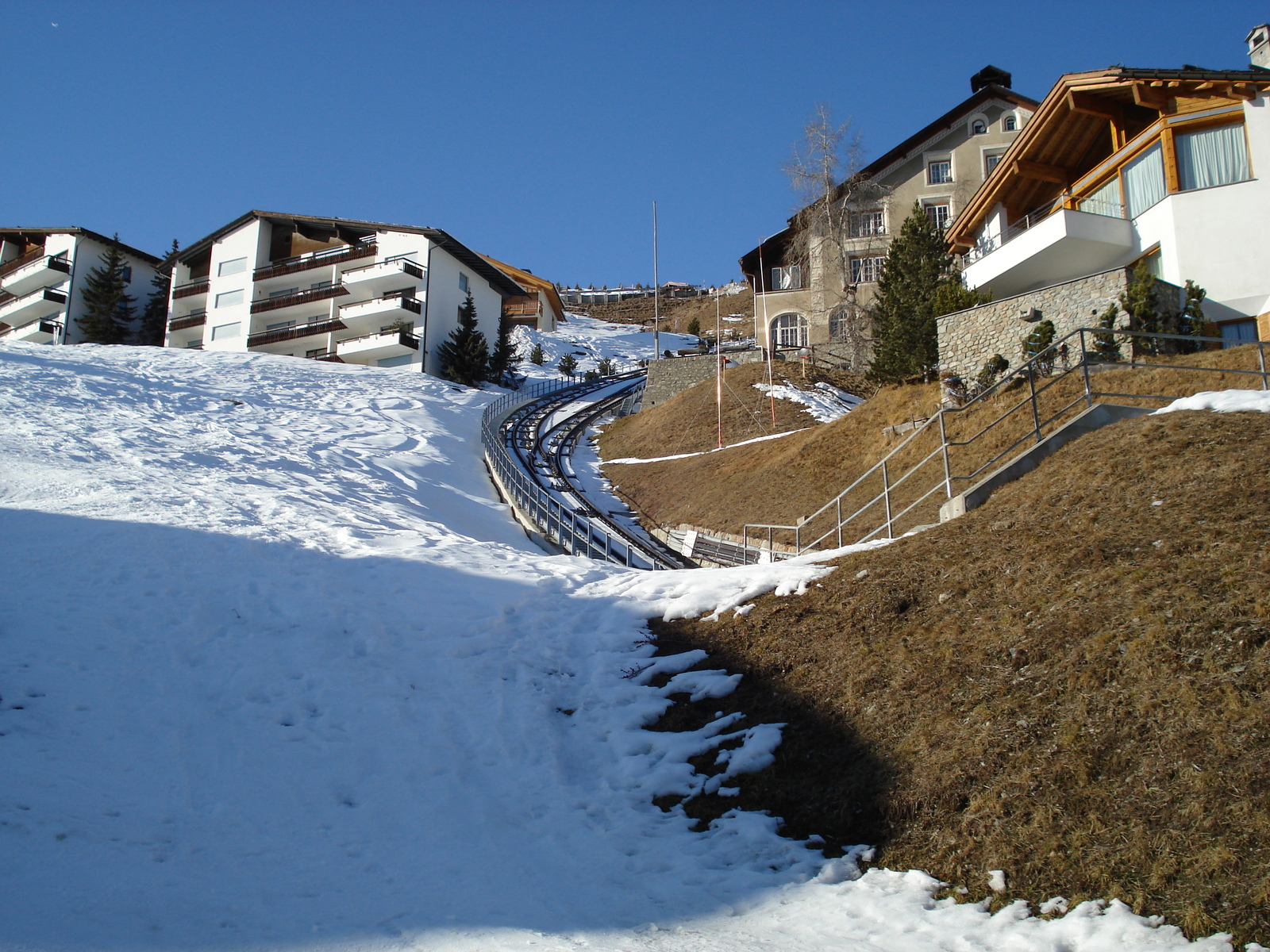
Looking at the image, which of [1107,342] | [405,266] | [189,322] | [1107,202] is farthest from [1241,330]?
[189,322]

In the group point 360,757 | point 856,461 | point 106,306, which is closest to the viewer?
point 360,757

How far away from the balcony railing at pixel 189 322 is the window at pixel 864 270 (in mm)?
39363

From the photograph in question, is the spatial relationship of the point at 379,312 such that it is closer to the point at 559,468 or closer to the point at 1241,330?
the point at 559,468

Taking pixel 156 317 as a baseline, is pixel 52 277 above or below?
above

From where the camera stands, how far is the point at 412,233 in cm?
4884

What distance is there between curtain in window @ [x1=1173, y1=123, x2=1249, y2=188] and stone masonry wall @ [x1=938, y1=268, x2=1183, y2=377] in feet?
9.05

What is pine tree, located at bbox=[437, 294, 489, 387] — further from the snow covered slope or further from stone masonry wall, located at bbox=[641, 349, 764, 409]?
the snow covered slope

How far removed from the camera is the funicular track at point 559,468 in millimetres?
21453

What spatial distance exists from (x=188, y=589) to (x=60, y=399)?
17.6m

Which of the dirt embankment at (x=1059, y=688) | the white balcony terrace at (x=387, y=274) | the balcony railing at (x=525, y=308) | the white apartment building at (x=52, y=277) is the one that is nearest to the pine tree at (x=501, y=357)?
the white balcony terrace at (x=387, y=274)

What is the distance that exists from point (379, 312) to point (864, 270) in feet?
87.9

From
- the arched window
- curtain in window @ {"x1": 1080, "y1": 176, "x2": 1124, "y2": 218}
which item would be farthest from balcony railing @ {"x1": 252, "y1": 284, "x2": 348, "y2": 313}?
curtain in window @ {"x1": 1080, "y1": 176, "x2": 1124, "y2": 218}

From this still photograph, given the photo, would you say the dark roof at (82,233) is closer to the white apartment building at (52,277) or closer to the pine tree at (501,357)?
the white apartment building at (52,277)

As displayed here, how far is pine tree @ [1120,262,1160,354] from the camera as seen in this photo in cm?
1905
